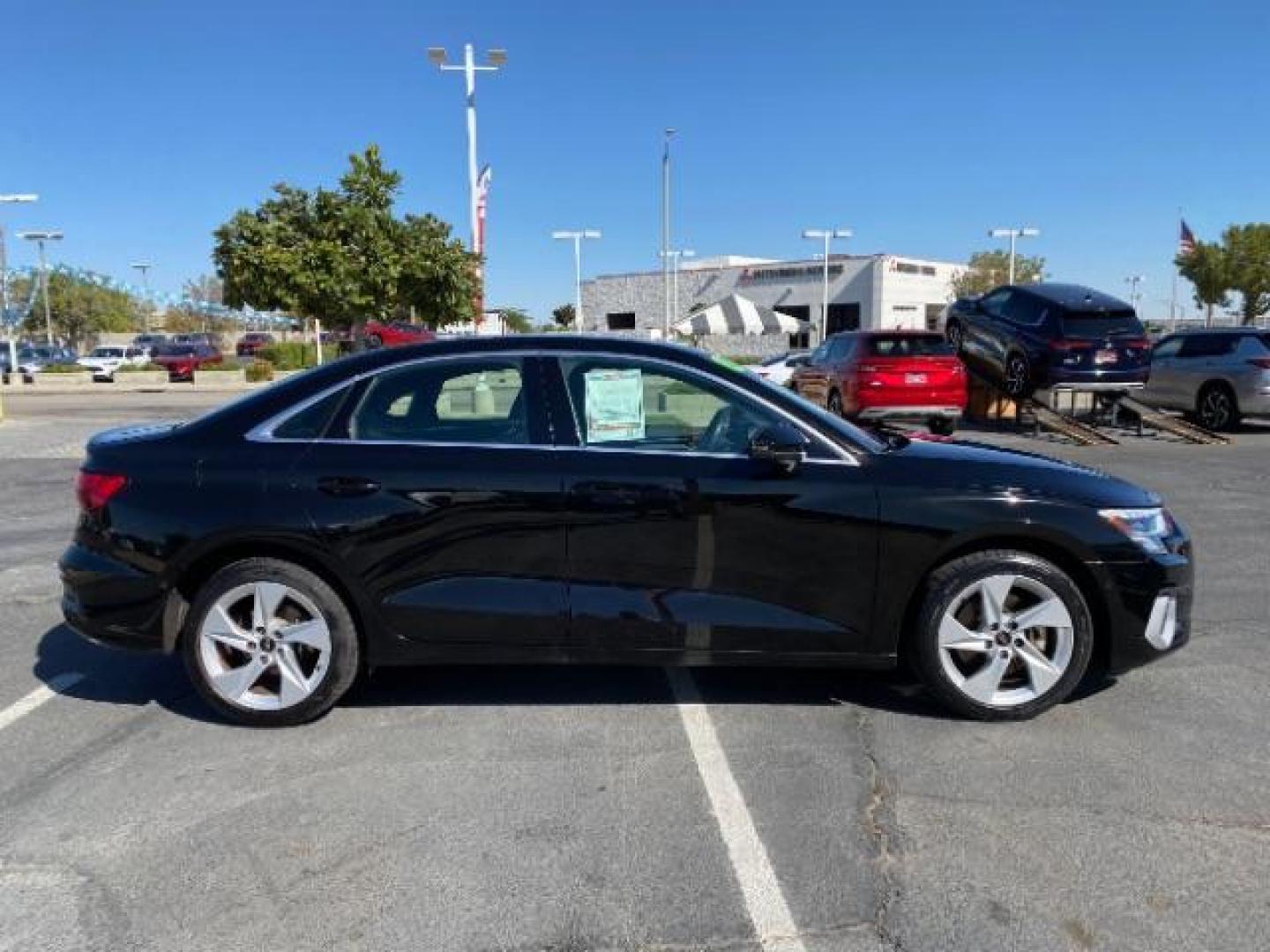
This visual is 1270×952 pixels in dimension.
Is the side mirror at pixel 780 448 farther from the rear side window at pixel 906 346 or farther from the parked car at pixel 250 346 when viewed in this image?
the parked car at pixel 250 346

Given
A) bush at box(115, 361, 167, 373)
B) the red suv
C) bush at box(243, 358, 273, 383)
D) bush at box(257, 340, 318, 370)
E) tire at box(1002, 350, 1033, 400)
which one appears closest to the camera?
the red suv

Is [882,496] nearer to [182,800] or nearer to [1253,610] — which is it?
[182,800]

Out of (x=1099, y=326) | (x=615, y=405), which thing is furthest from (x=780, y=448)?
(x=1099, y=326)

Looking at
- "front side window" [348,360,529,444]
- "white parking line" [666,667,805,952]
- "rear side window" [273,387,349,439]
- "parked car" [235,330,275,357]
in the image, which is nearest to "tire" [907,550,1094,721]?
"white parking line" [666,667,805,952]

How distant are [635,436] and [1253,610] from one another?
4051 millimetres

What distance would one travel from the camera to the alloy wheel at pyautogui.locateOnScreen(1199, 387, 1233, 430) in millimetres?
15141

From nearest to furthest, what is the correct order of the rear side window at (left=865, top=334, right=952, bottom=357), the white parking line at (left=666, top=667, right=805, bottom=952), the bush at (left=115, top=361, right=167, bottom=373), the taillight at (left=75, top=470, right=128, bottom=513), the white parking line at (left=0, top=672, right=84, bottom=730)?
1. the white parking line at (left=666, top=667, right=805, bottom=952)
2. the taillight at (left=75, top=470, right=128, bottom=513)
3. the white parking line at (left=0, top=672, right=84, bottom=730)
4. the rear side window at (left=865, top=334, right=952, bottom=357)
5. the bush at (left=115, top=361, right=167, bottom=373)

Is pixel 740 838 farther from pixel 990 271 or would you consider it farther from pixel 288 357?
pixel 990 271

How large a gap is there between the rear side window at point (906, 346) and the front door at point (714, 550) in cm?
994

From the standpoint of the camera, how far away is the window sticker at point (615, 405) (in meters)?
3.81

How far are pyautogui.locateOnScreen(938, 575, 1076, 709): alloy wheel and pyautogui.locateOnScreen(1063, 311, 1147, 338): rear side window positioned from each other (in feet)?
37.6

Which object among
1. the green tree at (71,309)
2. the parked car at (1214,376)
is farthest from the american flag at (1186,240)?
the green tree at (71,309)

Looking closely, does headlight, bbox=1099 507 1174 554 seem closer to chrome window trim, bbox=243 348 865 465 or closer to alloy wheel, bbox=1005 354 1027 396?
chrome window trim, bbox=243 348 865 465

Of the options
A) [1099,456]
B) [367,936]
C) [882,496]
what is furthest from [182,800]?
[1099,456]
